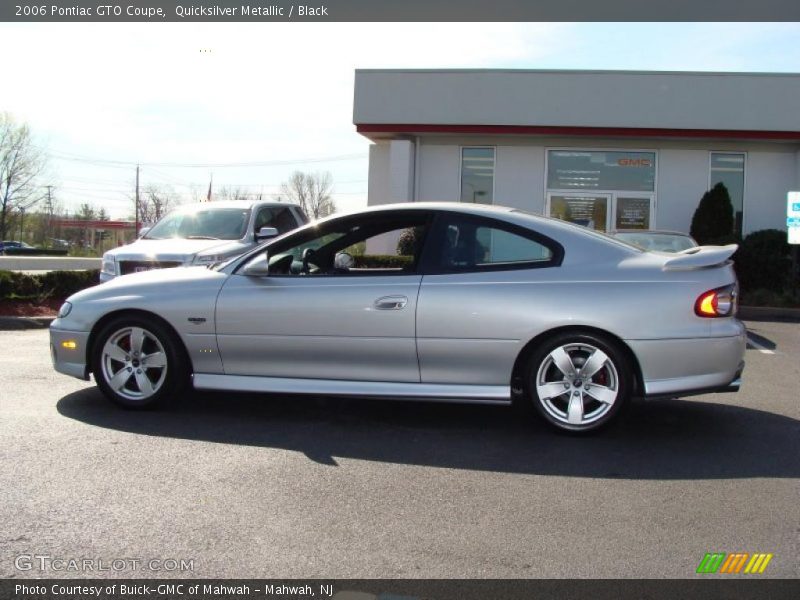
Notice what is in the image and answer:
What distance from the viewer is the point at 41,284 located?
40.0 ft

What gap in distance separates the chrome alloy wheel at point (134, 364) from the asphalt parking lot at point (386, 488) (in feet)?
0.76

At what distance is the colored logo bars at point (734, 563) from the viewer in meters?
3.49

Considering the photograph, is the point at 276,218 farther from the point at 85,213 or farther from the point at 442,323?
the point at 85,213

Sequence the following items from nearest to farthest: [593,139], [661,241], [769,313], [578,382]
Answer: [578,382]
[661,241]
[769,313]
[593,139]

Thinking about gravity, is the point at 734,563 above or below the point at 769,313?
below

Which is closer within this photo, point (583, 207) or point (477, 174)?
point (583, 207)

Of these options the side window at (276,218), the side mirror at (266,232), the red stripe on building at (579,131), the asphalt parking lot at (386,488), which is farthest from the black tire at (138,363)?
the red stripe on building at (579,131)

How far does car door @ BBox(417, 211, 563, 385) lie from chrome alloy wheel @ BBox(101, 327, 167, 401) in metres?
2.04

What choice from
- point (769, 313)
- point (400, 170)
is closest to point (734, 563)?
point (769, 313)

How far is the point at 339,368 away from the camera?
5711 millimetres

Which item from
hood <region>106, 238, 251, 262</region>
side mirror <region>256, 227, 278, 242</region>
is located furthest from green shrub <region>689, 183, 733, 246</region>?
hood <region>106, 238, 251, 262</region>

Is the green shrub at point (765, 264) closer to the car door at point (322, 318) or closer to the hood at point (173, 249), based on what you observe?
the hood at point (173, 249)

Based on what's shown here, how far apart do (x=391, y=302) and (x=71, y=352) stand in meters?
2.52

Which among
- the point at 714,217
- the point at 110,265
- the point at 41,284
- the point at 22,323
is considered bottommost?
the point at 22,323
